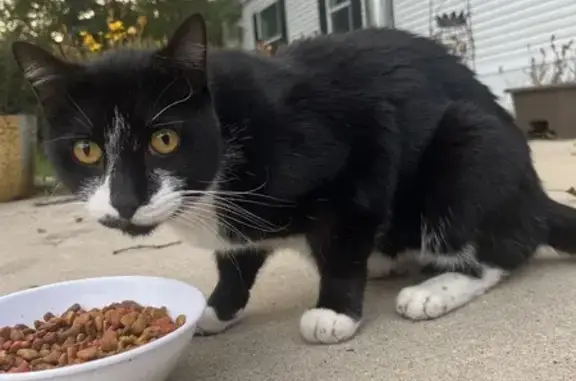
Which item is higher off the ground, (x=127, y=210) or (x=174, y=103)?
(x=174, y=103)

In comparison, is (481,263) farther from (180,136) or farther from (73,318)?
(73,318)

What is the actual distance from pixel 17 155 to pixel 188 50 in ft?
9.50

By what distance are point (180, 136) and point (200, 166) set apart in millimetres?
63

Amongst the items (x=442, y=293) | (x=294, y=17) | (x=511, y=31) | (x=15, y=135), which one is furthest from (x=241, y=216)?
(x=294, y=17)

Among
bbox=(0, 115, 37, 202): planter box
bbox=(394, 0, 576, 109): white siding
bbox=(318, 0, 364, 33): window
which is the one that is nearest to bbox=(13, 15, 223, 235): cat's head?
bbox=(0, 115, 37, 202): planter box

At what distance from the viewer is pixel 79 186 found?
114 cm

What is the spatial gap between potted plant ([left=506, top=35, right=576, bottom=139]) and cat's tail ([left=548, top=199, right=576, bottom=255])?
2.84m

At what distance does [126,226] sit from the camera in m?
1.08

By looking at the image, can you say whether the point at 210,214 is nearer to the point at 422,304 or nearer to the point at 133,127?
the point at 133,127

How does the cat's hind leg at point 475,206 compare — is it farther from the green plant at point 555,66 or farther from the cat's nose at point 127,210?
the green plant at point 555,66

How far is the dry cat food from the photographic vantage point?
97 centimetres

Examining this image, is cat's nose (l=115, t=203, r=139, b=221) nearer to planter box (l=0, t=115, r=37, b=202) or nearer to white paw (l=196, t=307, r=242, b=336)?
white paw (l=196, t=307, r=242, b=336)

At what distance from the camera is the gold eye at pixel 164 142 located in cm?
108

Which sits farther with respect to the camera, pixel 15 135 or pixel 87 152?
pixel 15 135
